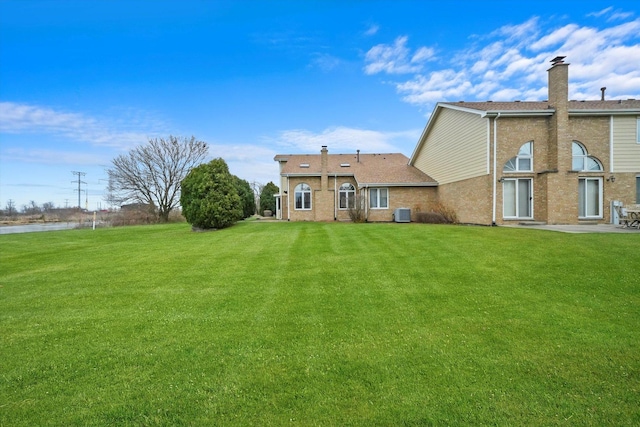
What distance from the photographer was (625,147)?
14414mm

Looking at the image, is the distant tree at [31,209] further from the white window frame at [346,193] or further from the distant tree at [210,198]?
the white window frame at [346,193]

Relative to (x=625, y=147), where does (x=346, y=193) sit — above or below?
below

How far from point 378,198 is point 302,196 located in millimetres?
5963

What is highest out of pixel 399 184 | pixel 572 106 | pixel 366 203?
pixel 572 106

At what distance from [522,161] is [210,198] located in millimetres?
17128

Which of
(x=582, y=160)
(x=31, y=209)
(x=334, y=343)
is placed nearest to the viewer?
(x=334, y=343)

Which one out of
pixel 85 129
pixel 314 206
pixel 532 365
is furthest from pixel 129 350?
pixel 85 129

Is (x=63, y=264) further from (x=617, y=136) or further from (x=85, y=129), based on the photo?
(x=617, y=136)

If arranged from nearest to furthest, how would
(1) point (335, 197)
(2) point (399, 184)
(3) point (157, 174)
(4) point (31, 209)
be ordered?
(2) point (399, 184) → (1) point (335, 197) → (3) point (157, 174) → (4) point (31, 209)

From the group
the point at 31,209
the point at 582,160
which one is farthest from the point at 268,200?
the point at 31,209

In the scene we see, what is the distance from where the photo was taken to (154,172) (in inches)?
1335

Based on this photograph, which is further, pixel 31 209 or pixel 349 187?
pixel 31 209

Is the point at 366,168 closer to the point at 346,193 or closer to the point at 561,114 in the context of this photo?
the point at 346,193

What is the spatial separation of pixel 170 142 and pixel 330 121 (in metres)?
19.4
